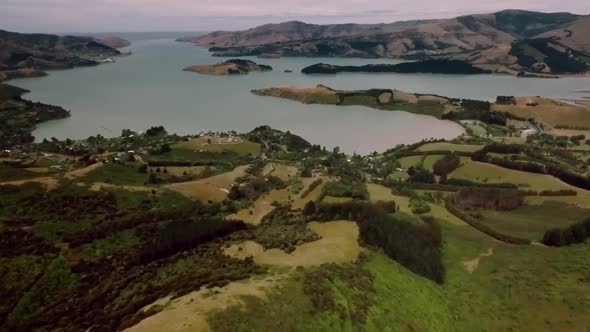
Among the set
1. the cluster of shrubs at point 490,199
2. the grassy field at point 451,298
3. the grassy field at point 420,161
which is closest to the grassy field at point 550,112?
the grassy field at point 420,161

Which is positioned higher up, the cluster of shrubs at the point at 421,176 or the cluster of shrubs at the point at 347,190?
the cluster of shrubs at the point at 347,190

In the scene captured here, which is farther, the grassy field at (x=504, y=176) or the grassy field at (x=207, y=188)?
the grassy field at (x=504, y=176)

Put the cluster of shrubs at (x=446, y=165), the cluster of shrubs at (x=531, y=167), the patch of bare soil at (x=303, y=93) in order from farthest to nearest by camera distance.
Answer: the patch of bare soil at (x=303, y=93) → the cluster of shrubs at (x=446, y=165) → the cluster of shrubs at (x=531, y=167)

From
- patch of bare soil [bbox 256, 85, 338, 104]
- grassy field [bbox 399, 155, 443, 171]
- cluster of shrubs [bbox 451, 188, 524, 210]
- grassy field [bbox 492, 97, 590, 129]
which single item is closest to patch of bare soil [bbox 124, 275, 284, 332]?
cluster of shrubs [bbox 451, 188, 524, 210]

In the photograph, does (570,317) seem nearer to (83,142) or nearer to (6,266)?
(6,266)

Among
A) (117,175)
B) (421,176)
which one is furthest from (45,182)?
(421,176)

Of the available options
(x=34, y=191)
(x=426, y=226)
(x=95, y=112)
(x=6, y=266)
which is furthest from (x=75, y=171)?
(x=95, y=112)

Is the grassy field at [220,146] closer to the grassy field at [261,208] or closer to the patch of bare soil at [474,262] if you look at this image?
the grassy field at [261,208]

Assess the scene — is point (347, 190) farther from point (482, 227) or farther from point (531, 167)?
point (531, 167)
